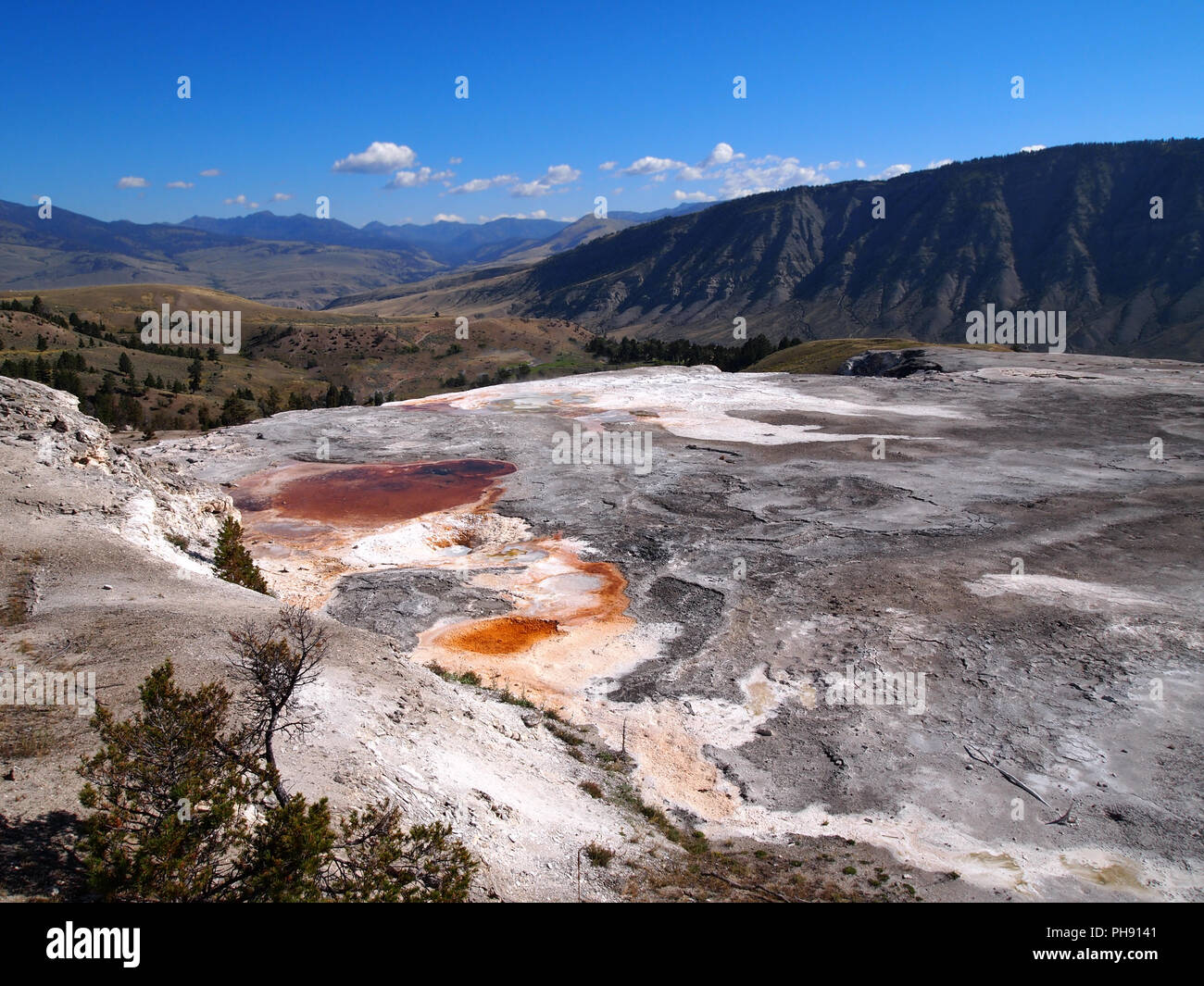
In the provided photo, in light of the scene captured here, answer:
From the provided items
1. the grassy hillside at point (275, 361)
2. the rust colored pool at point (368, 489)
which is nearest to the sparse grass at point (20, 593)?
the rust colored pool at point (368, 489)

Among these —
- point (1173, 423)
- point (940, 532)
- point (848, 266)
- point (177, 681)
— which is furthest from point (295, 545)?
point (848, 266)

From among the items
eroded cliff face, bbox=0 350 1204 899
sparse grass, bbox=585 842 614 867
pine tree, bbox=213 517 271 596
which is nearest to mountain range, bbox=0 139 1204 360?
eroded cliff face, bbox=0 350 1204 899

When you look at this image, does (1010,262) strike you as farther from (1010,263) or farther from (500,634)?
(500,634)

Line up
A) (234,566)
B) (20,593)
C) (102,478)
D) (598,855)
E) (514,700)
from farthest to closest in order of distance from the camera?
(102,478), (234,566), (514,700), (20,593), (598,855)

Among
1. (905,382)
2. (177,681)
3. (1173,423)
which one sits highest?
(905,382)

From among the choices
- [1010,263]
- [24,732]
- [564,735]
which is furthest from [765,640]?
[1010,263]

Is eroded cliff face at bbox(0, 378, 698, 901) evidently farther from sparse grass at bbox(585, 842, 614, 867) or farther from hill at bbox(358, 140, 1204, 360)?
hill at bbox(358, 140, 1204, 360)
